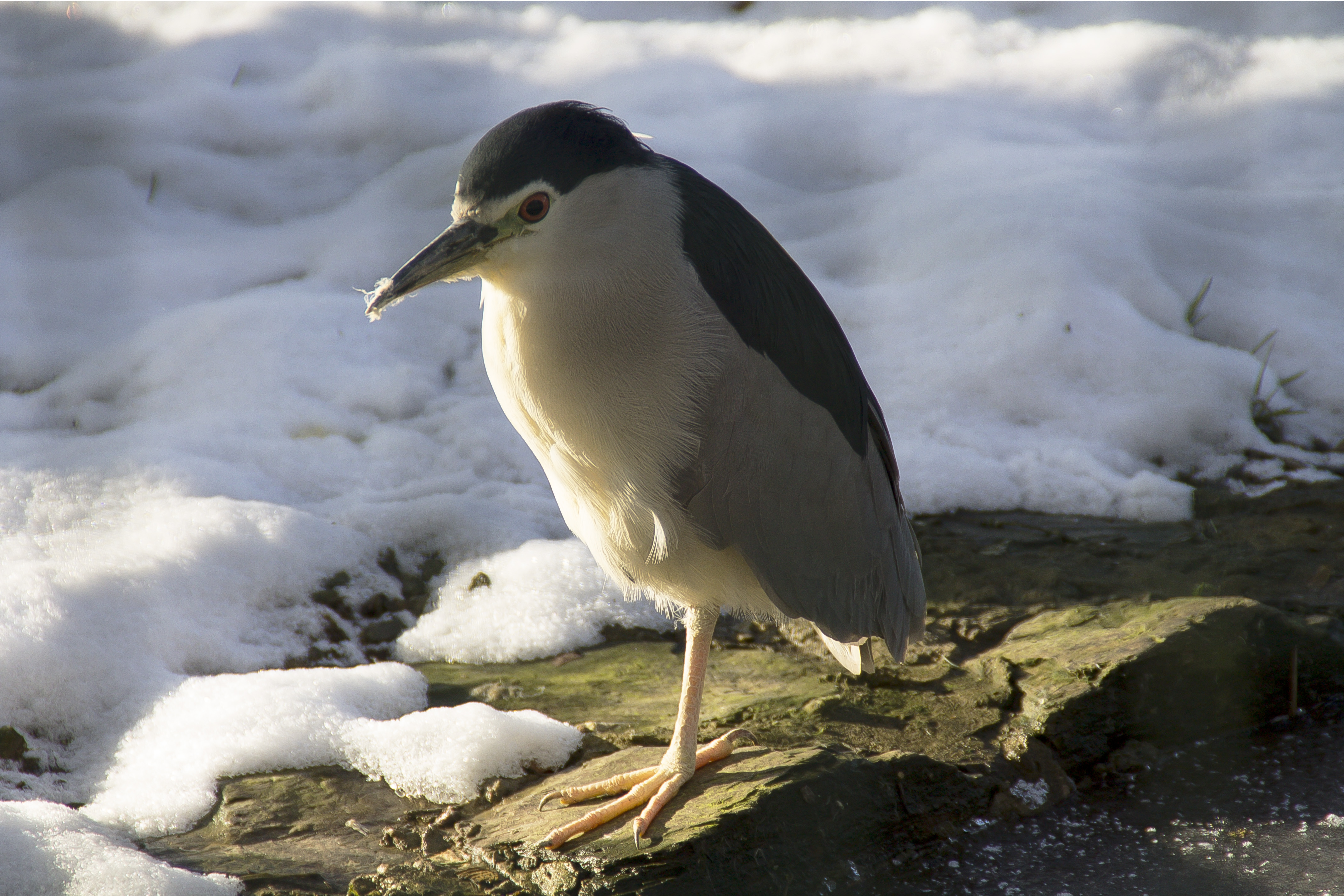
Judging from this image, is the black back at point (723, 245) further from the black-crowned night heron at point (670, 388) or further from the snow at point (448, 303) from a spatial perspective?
the snow at point (448, 303)

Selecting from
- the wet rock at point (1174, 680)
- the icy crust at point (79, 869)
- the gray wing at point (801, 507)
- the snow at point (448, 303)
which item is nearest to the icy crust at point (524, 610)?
the snow at point (448, 303)

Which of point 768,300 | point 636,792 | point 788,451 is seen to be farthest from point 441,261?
point 636,792

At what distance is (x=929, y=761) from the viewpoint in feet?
7.68

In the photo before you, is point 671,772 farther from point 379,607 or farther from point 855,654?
point 379,607

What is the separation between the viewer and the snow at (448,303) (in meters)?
2.79

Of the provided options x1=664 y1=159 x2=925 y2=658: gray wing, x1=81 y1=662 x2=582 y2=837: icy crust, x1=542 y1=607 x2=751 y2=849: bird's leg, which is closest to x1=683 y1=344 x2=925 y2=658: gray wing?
x1=664 y1=159 x2=925 y2=658: gray wing

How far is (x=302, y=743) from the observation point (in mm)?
2529

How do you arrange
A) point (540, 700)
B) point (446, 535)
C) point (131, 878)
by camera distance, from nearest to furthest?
1. point (131, 878)
2. point (540, 700)
3. point (446, 535)

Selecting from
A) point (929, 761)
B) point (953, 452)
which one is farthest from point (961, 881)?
point (953, 452)

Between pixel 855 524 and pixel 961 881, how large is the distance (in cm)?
84

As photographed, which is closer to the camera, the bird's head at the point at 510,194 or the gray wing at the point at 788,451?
the bird's head at the point at 510,194

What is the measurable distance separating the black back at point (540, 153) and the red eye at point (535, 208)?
0.10 feet

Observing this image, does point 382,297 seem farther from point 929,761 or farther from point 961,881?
point 961,881

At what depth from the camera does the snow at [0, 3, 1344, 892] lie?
9.17 feet
